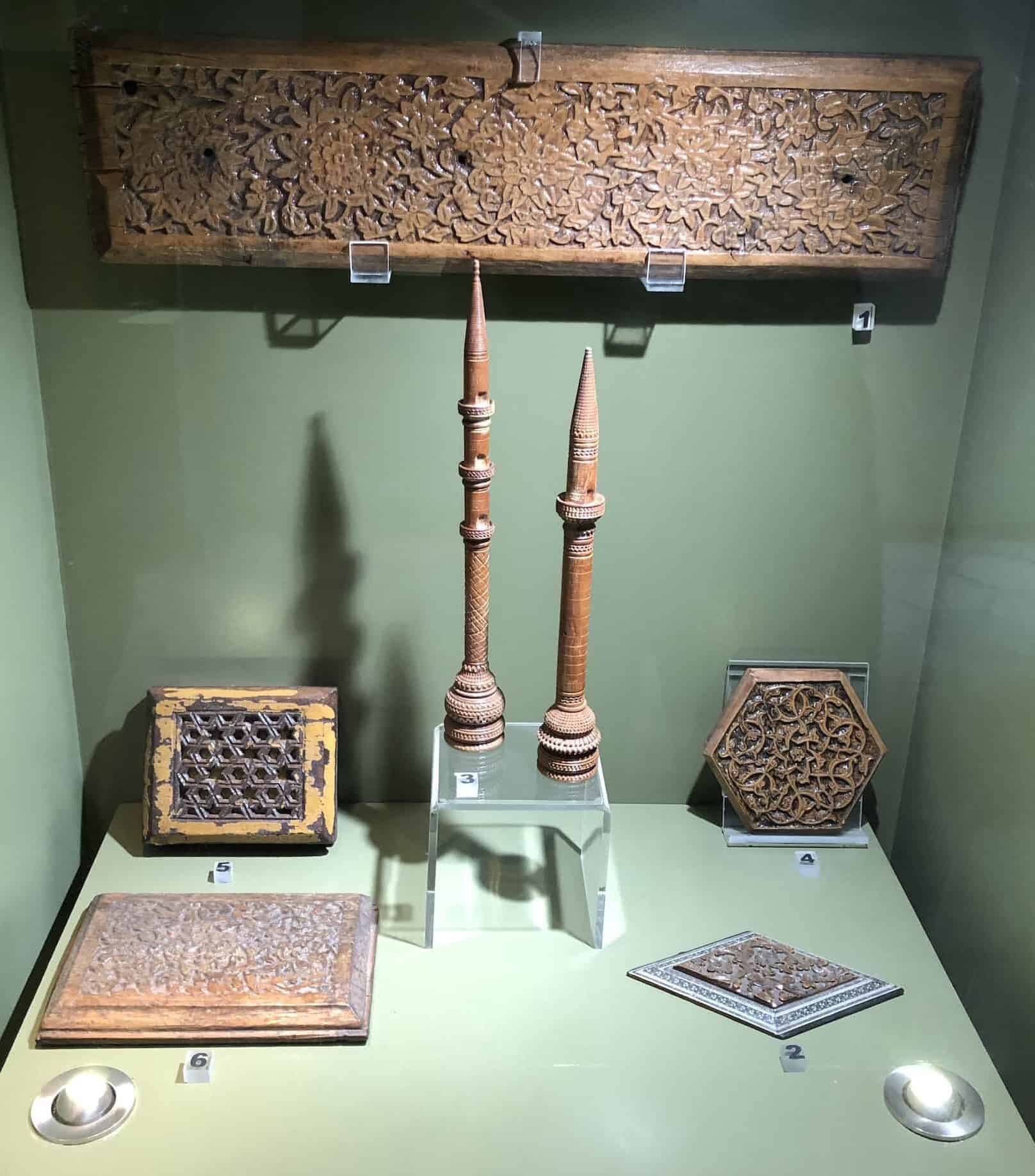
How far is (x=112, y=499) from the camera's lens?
6.79 ft

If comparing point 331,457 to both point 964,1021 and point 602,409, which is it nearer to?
point 602,409

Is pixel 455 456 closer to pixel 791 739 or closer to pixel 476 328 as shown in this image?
pixel 476 328

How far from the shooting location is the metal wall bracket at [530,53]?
1.78 m

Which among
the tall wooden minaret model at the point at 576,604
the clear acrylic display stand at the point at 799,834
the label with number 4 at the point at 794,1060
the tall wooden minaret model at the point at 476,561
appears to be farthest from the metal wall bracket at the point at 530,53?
the label with number 4 at the point at 794,1060

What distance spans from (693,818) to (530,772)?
1.58 ft

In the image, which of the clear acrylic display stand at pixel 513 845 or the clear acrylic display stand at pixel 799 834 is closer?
the clear acrylic display stand at pixel 513 845

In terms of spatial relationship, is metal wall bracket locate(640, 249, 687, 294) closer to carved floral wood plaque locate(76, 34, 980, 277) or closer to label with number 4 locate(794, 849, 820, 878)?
carved floral wood plaque locate(76, 34, 980, 277)

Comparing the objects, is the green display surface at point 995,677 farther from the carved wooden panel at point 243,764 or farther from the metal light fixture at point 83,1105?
the metal light fixture at point 83,1105

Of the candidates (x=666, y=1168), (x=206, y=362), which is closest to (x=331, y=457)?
(x=206, y=362)

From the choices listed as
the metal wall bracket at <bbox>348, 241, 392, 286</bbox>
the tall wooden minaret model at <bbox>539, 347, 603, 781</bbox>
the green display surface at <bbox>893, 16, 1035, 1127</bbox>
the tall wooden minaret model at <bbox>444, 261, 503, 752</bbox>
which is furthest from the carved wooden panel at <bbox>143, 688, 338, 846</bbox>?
the green display surface at <bbox>893, 16, 1035, 1127</bbox>

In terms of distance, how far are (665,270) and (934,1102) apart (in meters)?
1.38

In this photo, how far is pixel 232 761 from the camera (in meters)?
2.13

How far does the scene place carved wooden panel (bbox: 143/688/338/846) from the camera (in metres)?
2.13

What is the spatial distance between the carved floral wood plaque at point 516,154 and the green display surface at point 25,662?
24 cm
